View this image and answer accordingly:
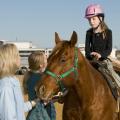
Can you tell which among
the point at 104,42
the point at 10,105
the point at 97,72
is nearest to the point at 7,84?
the point at 10,105

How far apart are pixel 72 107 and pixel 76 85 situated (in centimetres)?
44

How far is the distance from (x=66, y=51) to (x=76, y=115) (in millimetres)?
1100

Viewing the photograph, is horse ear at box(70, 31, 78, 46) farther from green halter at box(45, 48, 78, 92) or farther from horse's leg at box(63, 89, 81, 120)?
horse's leg at box(63, 89, 81, 120)

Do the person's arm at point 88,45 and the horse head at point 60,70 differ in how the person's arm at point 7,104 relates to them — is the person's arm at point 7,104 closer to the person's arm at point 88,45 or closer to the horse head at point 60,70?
the horse head at point 60,70

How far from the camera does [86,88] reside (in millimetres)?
6660

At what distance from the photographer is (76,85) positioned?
6508 millimetres

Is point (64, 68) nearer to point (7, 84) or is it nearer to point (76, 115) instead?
point (76, 115)

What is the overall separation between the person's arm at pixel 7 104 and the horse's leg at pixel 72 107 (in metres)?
2.13

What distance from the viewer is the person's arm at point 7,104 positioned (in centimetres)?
462

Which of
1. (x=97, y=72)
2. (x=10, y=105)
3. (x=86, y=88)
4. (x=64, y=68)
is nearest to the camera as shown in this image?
(x=10, y=105)

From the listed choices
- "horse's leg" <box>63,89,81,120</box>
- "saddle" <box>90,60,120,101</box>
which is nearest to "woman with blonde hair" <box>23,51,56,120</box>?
"horse's leg" <box>63,89,81,120</box>

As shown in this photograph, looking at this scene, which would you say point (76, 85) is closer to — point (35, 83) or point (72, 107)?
point (72, 107)

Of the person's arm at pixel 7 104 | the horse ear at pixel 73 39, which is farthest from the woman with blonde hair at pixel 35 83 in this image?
the person's arm at pixel 7 104

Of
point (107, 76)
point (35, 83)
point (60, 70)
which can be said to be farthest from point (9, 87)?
point (107, 76)
